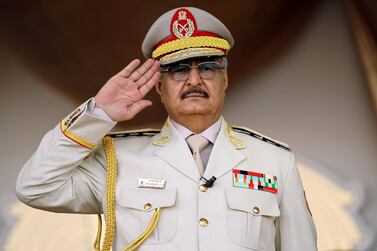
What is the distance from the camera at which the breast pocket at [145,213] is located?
167cm

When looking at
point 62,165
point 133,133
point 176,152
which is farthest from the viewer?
point 133,133

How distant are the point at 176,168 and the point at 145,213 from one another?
12 centimetres

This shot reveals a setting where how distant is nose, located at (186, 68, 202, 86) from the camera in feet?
5.74

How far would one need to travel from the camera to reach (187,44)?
178cm

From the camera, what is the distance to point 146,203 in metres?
1.69

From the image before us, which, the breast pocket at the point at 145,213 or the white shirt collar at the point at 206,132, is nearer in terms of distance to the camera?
the breast pocket at the point at 145,213

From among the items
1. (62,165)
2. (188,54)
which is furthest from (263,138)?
(62,165)

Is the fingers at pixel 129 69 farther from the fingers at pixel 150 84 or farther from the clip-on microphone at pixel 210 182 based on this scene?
the clip-on microphone at pixel 210 182

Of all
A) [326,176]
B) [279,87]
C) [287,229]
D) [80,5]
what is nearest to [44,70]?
[80,5]

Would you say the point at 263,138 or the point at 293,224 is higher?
the point at 263,138

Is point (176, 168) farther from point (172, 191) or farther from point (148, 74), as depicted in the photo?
point (148, 74)

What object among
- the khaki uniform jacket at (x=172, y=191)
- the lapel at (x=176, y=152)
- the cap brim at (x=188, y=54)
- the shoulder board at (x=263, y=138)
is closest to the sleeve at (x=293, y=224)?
the khaki uniform jacket at (x=172, y=191)

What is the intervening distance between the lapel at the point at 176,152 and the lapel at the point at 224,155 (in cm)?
3

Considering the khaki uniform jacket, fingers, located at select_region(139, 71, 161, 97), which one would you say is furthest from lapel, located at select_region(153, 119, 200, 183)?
fingers, located at select_region(139, 71, 161, 97)
